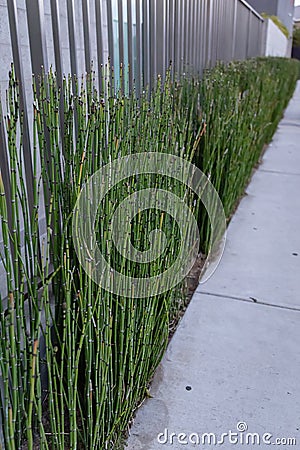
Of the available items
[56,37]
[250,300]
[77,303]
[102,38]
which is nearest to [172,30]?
[102,38]

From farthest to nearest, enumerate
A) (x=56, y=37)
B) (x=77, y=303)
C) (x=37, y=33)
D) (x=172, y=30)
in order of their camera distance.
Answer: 1. (x=172, y=30)
2. (x=56, y=37)
3. (x=37, y=33)
4. (x=77, y=303)

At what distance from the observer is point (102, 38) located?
213 centimetres

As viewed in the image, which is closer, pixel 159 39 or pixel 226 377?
pixel 226 377

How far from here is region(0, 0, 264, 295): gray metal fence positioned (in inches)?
64.1

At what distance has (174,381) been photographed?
5.30 feet

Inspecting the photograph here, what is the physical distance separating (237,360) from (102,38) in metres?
1.50

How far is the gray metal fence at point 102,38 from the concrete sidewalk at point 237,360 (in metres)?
0.75

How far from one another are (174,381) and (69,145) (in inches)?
34.4

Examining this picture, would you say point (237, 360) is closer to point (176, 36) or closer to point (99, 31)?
point (99, 31)

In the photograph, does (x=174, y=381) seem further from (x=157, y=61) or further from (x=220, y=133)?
(x=157, y=61)

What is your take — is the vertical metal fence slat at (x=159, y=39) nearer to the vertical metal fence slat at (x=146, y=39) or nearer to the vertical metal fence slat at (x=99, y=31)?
the vertical metal fence slat at (x=146, y=39)

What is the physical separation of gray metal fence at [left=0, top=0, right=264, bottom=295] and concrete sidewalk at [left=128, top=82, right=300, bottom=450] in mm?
749

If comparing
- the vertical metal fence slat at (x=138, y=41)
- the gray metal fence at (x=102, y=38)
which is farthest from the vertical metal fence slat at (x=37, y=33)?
the vertical metal fence slat at (x=138, y=41)

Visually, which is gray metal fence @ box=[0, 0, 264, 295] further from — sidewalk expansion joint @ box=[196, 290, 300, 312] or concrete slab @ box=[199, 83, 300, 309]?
concrete slab @ box=[199, 83, 300, 309]
